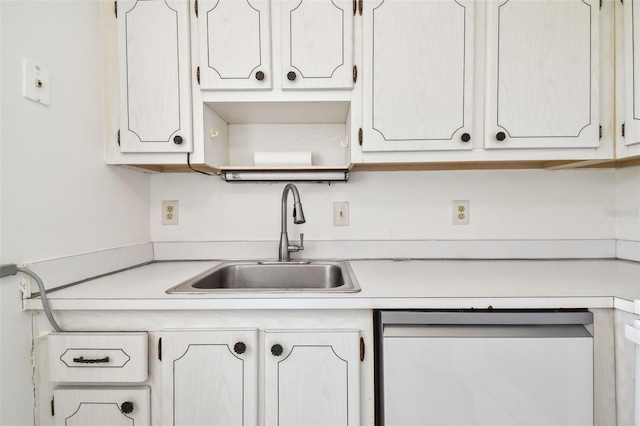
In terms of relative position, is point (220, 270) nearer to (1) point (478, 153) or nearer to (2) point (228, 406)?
(2) point (228, 406)

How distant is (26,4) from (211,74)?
518 mm

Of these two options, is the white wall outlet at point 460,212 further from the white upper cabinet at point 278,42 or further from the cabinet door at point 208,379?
the cabinet door at point 208,379

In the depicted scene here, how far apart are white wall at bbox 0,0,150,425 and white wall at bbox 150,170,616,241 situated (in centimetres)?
35

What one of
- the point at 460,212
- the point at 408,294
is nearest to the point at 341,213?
the point at 460,212

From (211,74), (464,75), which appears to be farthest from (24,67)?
(464,75)

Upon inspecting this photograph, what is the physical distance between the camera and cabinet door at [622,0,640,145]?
3.74 feet

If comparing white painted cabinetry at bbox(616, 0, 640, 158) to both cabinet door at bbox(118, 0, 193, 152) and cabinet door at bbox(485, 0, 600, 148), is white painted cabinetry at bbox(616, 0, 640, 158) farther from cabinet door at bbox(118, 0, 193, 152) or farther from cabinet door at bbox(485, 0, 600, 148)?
cabinet door at bbox(118, 0, 193, 152)

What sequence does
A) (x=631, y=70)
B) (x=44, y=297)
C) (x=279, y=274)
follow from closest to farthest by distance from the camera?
(x=44, y=297) → (x=631, y=70) → (x=279, y=274)

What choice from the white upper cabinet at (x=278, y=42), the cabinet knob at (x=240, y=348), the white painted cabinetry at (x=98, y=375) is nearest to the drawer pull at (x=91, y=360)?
the white painted cabinetry at (x=98, y=375)

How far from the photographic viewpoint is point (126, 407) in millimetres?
924

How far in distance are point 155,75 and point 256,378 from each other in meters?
1.10

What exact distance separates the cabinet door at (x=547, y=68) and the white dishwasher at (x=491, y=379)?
71 cm

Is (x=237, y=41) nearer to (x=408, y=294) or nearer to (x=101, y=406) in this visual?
(x=408, y=294)

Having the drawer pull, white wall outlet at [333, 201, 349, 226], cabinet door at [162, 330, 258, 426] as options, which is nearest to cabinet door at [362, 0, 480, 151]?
white wall outlet at [333, 201, 349, 226]
